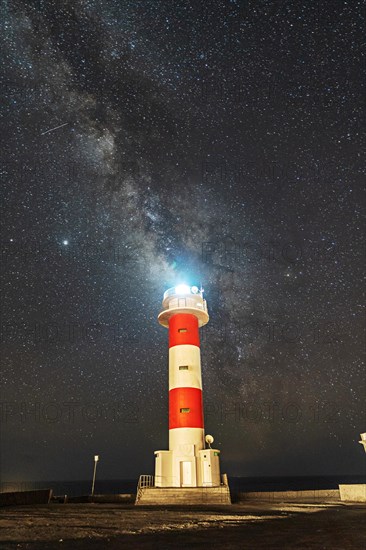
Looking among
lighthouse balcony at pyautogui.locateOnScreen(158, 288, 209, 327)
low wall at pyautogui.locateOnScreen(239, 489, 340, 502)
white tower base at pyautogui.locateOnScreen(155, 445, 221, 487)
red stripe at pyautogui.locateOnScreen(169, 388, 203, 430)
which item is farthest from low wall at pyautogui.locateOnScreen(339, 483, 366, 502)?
lighthouse balcony at pyautogui.locateOnScreen(158, 288, 209, 327)

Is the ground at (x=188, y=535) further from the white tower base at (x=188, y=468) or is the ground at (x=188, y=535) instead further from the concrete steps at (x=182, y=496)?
the white tower base at (x=188, y=468)

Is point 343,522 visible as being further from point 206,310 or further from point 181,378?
point 206,310

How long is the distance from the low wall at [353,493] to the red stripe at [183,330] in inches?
453

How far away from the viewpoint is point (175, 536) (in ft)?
28.7

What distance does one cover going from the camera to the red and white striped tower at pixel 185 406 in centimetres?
2581

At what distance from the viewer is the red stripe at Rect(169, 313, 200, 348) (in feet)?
94.5

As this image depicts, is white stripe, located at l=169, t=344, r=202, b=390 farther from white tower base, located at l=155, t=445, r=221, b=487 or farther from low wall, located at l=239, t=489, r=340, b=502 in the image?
low wall, located at l=239, t=489, r=340, b=502

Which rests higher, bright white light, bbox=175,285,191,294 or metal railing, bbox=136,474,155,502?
bright white light, bbox=175,285,191,294

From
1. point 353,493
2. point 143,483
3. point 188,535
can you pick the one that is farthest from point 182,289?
point 188,535

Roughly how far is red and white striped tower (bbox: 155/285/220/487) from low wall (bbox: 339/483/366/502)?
274 inches

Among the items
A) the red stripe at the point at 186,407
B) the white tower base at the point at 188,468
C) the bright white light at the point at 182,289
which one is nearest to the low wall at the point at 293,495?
the white tower base at the point at 188,468

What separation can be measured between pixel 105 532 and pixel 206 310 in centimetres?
2144

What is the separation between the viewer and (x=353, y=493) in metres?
22.8

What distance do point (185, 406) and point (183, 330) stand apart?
4802 millimetres
